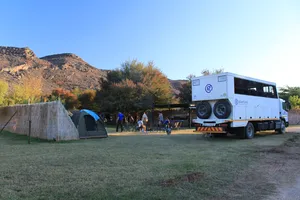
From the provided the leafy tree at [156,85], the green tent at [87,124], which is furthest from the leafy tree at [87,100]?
the green tent at [87,124]

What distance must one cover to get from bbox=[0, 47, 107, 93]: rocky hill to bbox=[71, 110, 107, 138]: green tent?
4121 cm

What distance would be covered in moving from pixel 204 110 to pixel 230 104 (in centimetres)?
148

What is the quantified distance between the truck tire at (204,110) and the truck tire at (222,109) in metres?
0.39

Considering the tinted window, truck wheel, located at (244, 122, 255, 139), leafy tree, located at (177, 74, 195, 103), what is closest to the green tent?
the tinted window

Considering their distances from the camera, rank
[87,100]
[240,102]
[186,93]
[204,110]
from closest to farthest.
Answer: [240,102], [204,110], [186,93], [87,100]

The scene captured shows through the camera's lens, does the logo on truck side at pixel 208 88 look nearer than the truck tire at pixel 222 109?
No

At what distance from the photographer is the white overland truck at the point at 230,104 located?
499 inches

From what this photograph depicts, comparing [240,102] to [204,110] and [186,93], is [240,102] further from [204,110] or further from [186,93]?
[186,93]

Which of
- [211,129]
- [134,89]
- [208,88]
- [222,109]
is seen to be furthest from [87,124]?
[134,89]

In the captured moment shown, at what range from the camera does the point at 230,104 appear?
12.6m

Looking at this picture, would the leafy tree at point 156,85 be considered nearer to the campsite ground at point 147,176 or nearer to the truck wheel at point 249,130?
the truck wheel at point 249,130

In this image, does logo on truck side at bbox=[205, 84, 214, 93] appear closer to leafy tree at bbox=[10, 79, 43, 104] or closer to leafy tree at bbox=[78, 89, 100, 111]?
leafy tree at bbox=[10, 79, 43, 104]

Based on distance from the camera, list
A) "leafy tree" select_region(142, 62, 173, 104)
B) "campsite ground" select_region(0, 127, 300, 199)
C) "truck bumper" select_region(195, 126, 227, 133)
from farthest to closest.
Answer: "leafy tree" select_region(142, 62, 173, 104), "truck bumper" select_region(195, 126, 227, 133), "campsite ground" select_region(0, 127, 300, 199)

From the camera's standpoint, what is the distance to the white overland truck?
12.7 meters
